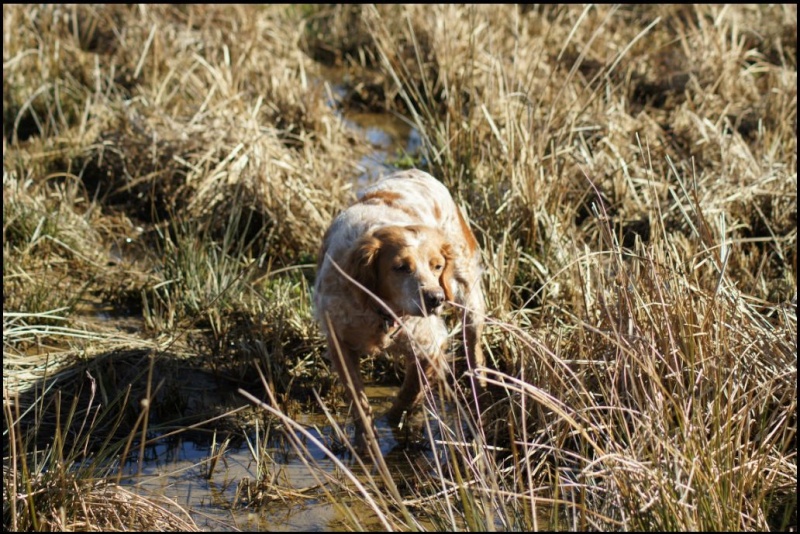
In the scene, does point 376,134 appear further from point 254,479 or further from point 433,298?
point 254,479

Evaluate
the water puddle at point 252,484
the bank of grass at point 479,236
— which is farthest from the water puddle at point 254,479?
the bank of grass at point 479,236

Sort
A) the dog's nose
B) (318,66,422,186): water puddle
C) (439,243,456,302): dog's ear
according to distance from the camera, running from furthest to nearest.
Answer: (318,66,422,186): water puddle → (439,243,456,302): dog's ear → the dog's nose

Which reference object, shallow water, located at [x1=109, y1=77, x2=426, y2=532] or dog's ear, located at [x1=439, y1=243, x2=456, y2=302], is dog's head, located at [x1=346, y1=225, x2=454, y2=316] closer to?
dog's ear, located at [x1=439, y1=243, x2=456, y2=302]

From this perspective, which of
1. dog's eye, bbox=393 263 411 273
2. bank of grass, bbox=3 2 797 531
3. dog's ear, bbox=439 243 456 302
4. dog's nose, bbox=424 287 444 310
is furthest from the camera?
dog's ear, bbox=439 243 456 302

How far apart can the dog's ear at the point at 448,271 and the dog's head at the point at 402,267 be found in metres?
→ 0.03

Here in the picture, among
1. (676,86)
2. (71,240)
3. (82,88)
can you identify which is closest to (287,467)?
(71,240)

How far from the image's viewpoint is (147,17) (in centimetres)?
827

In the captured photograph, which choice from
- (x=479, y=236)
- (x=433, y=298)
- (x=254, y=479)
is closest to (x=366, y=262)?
→ (x=433, y=298)

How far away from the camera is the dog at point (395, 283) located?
3.93 meters

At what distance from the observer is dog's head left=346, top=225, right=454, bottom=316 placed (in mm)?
3879

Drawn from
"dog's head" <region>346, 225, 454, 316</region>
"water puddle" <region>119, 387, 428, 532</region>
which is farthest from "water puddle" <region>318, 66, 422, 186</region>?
"water puddle" <region>119, 387, 428, 532</region>

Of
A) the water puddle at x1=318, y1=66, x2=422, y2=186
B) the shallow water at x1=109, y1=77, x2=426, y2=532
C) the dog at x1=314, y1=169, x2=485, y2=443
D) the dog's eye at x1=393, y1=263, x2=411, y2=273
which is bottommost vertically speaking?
the water puddle at x1=318, y1=66, x2=422, y2=186

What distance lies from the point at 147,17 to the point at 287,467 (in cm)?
544

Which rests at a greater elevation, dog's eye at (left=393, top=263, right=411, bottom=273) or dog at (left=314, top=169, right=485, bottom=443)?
dog's eye at (left=393, top=263, right=411, bottom=273)
